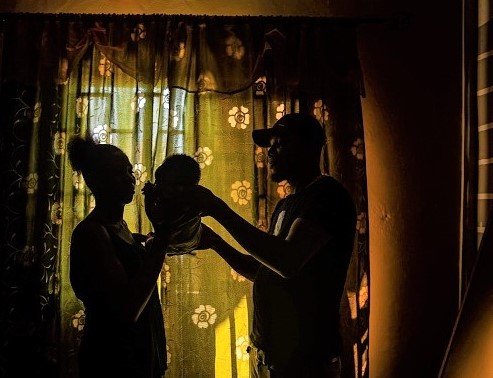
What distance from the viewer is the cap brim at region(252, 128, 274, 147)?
1.98 metres

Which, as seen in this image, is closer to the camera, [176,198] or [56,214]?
[176,198]

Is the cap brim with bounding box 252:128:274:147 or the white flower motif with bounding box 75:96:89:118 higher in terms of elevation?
the white flower motif with bounding box 75:96:89:118

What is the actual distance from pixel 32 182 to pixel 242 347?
1.03 meters

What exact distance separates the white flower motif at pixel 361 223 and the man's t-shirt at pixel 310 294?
20 centimetres

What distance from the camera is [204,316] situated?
2.03 metres

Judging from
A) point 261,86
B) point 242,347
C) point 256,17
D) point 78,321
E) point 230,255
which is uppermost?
point 256,17

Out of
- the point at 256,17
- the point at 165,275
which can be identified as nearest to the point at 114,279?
the point at 165,275

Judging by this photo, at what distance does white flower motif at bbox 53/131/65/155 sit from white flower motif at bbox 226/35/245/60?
73 cm

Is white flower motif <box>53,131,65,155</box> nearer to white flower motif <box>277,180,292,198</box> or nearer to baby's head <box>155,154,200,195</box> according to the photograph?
baby's head <box>155,154,200,195</box>

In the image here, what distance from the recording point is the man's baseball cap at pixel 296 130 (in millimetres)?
1964

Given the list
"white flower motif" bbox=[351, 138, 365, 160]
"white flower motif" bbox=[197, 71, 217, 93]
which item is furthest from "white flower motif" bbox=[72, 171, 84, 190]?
"white flower motif" bbox=[351, 138, 365, 160]

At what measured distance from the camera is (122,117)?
205cm

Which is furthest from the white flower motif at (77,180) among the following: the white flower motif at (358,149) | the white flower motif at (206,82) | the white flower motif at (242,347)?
the white flower motif at (358,149)

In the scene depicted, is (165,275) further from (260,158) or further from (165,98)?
(165,98)
